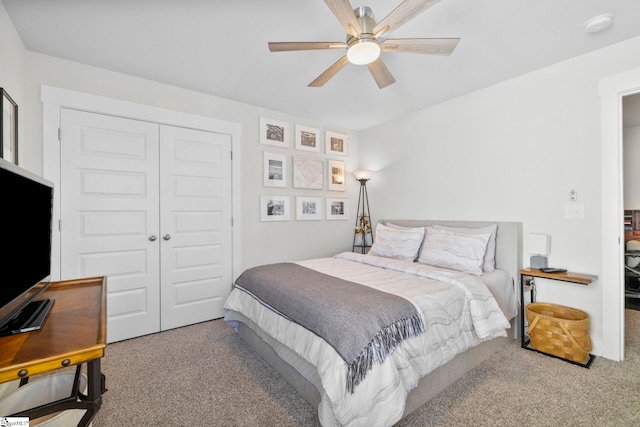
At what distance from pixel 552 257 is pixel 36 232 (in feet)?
12.1

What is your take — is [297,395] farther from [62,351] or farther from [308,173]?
[308,173]

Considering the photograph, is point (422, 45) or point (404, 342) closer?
point (404, 342)

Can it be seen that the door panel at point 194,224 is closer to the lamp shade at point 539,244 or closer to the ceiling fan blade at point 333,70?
the ceiling fan blade at point 333,70

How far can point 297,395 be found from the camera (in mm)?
1847

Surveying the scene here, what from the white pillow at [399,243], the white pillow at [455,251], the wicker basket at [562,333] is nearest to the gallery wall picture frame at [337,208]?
the white pillow at [399,243]

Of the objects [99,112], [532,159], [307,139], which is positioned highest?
[307,139]

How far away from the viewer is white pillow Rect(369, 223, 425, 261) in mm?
3037

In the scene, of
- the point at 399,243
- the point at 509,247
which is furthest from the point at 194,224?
the point at 509,247

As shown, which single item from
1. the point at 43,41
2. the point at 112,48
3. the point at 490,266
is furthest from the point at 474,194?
the point at 43,41

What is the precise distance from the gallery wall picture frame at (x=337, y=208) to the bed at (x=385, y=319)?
1.28 m

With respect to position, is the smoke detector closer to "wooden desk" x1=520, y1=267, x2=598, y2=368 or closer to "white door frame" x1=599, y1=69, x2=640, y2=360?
"white door frame" x1=599, y1=69, x2=640, y2=360

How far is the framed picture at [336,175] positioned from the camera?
4.20 metres

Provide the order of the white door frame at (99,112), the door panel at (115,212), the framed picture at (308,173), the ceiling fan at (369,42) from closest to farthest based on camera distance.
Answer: the ceiling fan at (369,42), the white door frame at (99,112), the door panel at (115,212), the framed picture at (308,173)

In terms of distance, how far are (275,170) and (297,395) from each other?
2.57 metres
